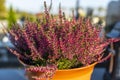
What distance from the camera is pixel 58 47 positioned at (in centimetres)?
131

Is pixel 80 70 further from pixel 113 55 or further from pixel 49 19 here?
pixel 113 55

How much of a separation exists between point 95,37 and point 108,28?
4.42 feet

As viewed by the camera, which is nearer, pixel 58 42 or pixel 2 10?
pixel 58 42

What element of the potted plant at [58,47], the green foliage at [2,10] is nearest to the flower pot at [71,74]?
the potted plant at [58,47]

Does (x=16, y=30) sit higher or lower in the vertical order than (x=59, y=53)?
higher

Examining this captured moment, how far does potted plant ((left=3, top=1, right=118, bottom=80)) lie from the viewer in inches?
51.4

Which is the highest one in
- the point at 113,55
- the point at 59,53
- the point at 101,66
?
the point at 59,53

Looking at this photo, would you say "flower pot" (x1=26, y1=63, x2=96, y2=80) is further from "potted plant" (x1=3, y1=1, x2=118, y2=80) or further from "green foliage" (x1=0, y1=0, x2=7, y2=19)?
"green foliage" (x1=0, y1=0, x2=7, y2=19)

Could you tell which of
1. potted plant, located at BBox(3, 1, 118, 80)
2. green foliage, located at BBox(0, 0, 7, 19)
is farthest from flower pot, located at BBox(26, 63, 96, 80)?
green foliage, located at BBox(0, 0, 7, 19)

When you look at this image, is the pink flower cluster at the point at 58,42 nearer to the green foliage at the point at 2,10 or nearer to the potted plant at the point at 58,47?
the potted plant at the point at 58,47

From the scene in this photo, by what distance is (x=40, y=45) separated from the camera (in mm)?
1341

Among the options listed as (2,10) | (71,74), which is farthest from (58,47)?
(2,10)

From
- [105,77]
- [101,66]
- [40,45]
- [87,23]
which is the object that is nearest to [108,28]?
[101,66]

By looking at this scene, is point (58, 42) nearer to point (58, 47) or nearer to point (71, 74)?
point (58, 47)
